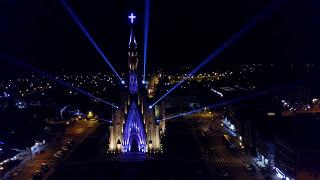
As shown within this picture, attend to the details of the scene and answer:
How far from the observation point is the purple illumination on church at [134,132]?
A: 226ft

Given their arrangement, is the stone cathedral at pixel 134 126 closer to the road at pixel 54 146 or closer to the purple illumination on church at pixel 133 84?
the purple illumination on church at pixel 133 84

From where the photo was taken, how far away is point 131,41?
73688 millimetres

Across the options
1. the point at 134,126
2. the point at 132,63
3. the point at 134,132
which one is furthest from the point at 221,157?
the point at 132,63

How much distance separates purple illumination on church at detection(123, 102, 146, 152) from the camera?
68.8 m

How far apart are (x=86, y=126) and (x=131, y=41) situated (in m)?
28.6

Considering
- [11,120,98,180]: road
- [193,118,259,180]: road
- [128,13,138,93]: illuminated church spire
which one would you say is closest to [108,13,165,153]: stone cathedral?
[128,13,138,93]: illuminated church spire

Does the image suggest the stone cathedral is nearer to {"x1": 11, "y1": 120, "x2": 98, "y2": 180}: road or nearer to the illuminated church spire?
the illuminated church spire

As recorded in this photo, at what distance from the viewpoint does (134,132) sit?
6925 centimetres

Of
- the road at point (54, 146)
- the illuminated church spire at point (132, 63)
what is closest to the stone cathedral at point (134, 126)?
→ the illuminated church spire at point (132, 63)

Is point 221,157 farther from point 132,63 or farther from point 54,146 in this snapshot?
point 54,146

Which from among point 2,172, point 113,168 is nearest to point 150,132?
point 113,168

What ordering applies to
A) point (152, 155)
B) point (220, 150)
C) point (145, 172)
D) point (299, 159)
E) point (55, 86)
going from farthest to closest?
point (55, 86) → point (220, 150) → point (152, 155) → point (145, 172) → point (299, 159)

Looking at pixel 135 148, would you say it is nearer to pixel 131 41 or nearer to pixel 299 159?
pixel 131 41

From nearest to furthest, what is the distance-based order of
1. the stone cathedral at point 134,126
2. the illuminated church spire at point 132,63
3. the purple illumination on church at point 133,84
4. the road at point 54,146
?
the road at point 54,146 < the stone cathedral at point 134,126 < the purple illumination on church at point 133,84 < the illuminated church spire at point 132,63
